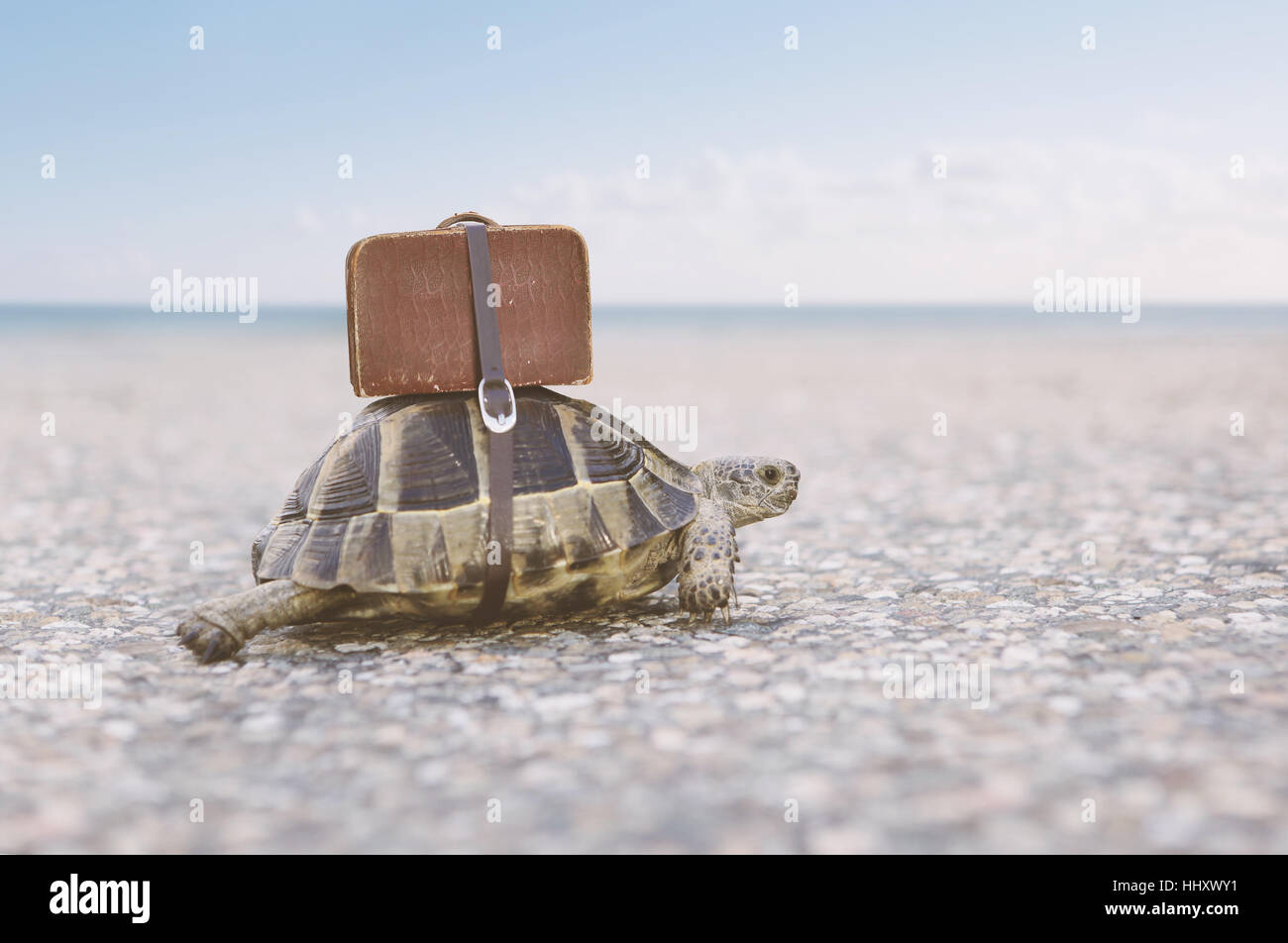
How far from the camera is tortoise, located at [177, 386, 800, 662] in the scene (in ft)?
20.0

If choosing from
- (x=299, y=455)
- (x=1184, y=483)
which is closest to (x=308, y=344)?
(x=299, y=455)

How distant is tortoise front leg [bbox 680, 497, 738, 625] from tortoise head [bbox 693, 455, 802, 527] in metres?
0.60

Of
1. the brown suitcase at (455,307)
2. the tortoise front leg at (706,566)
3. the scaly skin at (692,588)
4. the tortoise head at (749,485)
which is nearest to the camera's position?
the scaly skin at (692,588)

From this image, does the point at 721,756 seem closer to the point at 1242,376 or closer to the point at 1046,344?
the point at 1242,376

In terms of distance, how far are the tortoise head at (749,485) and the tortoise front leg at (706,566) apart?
1.97ft

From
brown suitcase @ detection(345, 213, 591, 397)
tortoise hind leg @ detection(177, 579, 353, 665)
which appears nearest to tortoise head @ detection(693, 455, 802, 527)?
brown suitcase @ detection(345, 213, 591, 397)

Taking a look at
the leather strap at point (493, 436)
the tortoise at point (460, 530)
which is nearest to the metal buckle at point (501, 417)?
the leather strap at point (493, 436)

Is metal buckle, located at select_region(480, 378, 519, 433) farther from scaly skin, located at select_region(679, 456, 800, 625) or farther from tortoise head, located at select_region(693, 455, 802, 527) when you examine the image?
tortoise head, located at select_region(693, 455, 802, 527)

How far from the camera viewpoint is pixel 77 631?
7.00 metres

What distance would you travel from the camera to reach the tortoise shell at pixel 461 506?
6070 millimetres

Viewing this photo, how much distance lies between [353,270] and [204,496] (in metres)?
8.84

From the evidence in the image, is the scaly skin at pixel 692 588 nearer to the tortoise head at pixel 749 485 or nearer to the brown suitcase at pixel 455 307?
the tortoise head at pixel 749 485

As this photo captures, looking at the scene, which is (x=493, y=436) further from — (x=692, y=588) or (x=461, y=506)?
(x=692, y=588)
